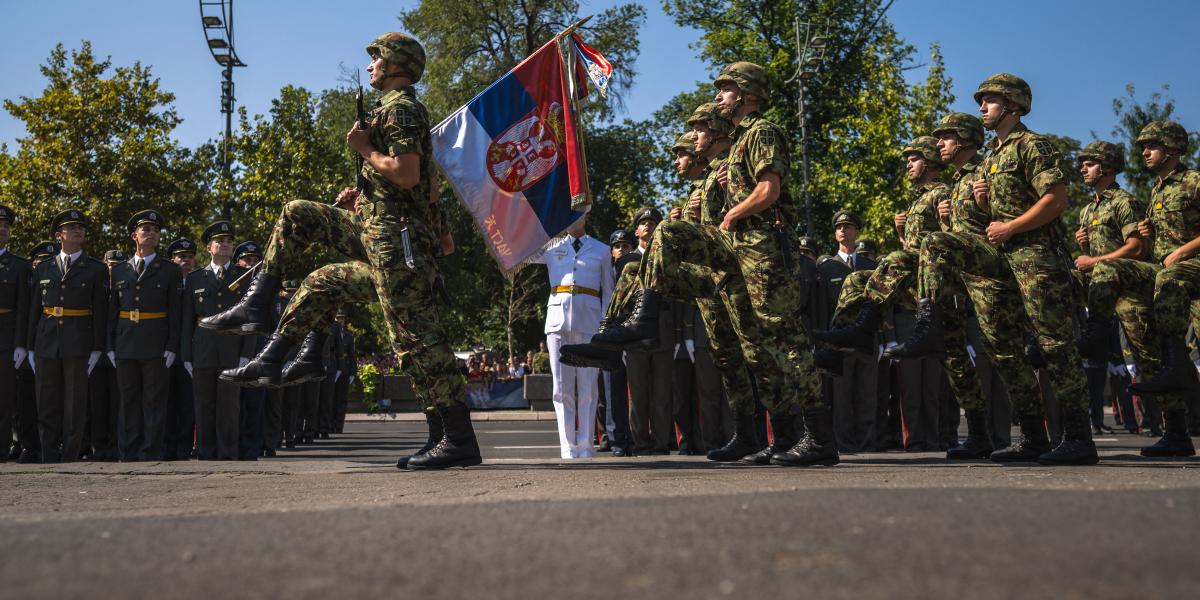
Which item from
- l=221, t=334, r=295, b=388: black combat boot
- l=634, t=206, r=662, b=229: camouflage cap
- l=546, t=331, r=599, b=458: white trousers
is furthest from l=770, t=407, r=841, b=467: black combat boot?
l=634, t=206, r=662, b=229: camouflage cap

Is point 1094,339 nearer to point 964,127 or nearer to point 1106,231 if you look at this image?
point 1106,231

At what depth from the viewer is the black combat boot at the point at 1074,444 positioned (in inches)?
→ 241

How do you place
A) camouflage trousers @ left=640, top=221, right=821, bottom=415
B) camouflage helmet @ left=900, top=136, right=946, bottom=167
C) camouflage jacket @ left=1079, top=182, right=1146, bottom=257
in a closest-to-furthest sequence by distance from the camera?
camouflage trousers @ left=640, top=221, right=821, bottom=415, camouflage jacket @ left=1079, top=182, right=1146, bottom=257, camouflage helmet @ left=900, top=136, right=946, bottom=167

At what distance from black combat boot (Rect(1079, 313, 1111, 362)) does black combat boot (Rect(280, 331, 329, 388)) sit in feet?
15.8

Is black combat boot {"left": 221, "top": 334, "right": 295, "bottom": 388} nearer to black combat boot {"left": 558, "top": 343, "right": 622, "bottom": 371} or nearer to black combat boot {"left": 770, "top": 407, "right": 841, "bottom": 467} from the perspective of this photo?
black combat boot {"left": 558, "top": 343, "right": 622, "bottom": 371}

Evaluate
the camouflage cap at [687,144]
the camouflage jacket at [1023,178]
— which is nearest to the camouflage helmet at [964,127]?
the camouflage jacket at [1023,178]

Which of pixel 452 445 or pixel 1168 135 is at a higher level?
pixel 1168 135

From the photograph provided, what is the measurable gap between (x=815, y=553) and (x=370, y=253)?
13.4 feet

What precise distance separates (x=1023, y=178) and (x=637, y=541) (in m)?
4.37

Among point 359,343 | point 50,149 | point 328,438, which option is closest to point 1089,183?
point 328,438

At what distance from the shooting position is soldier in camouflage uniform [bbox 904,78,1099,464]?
620cm

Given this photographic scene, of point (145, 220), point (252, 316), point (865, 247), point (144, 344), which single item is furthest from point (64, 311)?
point (865, 247)

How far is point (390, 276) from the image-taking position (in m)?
6.21

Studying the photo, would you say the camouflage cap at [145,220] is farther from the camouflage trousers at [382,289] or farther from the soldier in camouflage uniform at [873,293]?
the soldier in camouflage uniform at [873,293]
